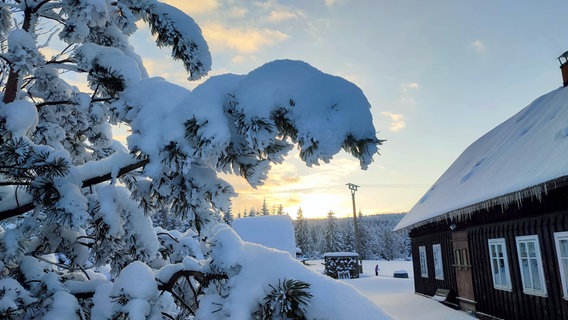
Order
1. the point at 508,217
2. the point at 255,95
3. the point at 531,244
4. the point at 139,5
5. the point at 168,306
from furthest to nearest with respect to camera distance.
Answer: the point at 508,217 → the point at 531,244 → the point at 139,5 → the point at 168,306 → the point at 255,95

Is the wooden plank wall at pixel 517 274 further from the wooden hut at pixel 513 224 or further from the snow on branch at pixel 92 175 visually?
the snow on branch at pixel 92 175

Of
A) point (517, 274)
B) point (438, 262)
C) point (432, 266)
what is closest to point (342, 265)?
point (432, 266)

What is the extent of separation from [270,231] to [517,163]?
2190 centimetres

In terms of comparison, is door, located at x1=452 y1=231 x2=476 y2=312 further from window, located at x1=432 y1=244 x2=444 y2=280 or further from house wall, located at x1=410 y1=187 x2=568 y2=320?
window, located at x1=432 y1=244 x2=444 y2=280

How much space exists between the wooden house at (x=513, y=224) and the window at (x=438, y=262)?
41mm

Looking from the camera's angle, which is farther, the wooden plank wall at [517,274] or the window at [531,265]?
the window at [531,265]

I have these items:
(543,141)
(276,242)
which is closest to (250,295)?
(543,141)

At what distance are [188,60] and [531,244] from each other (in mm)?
9373

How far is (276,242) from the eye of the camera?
29.1 m

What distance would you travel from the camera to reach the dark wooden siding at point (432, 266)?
14.5 metres

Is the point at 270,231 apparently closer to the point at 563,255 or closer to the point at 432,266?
the point at 432,266

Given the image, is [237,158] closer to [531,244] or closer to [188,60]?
[188,60]

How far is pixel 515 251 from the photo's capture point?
989 cm

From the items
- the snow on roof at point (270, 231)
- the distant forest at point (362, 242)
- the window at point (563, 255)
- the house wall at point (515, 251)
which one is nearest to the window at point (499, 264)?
the house wall at point (515, 251)
